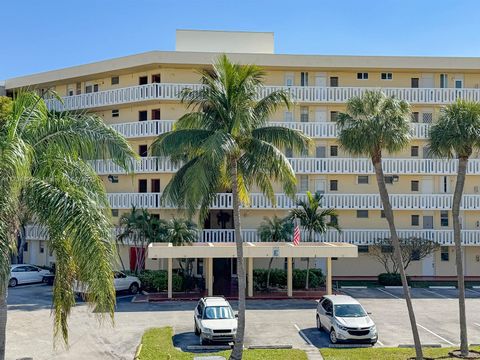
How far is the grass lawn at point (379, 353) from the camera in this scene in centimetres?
1878

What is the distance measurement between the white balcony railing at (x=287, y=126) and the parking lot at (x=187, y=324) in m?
12.3

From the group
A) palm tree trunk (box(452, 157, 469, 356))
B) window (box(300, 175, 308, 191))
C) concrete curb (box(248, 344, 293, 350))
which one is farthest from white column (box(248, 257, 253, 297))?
palm tree trunk (box(452, 157, 469, 356))

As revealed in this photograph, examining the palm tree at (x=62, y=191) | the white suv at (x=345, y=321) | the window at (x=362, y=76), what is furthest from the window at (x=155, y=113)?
the palm tree at (x=62, y=191)

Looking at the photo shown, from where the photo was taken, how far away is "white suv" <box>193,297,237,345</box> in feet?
67.5

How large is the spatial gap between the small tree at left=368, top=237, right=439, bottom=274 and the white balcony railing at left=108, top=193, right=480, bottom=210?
2.79 metres

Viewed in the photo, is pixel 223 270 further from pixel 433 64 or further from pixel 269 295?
pixel 433 64

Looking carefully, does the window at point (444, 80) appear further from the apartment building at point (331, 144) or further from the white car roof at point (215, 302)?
the white car roof at point (215, 302)

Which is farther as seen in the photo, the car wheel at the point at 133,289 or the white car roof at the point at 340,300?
the car wheel at the point at 133,289

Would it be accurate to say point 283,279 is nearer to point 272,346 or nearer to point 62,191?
point 272,346

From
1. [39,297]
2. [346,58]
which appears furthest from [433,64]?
[39,297]

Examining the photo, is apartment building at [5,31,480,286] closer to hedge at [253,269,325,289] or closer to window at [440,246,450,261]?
window at [440,246,450,261]

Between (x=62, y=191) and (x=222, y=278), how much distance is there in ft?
81.2

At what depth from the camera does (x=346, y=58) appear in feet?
136

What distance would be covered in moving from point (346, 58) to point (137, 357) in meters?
29.4
